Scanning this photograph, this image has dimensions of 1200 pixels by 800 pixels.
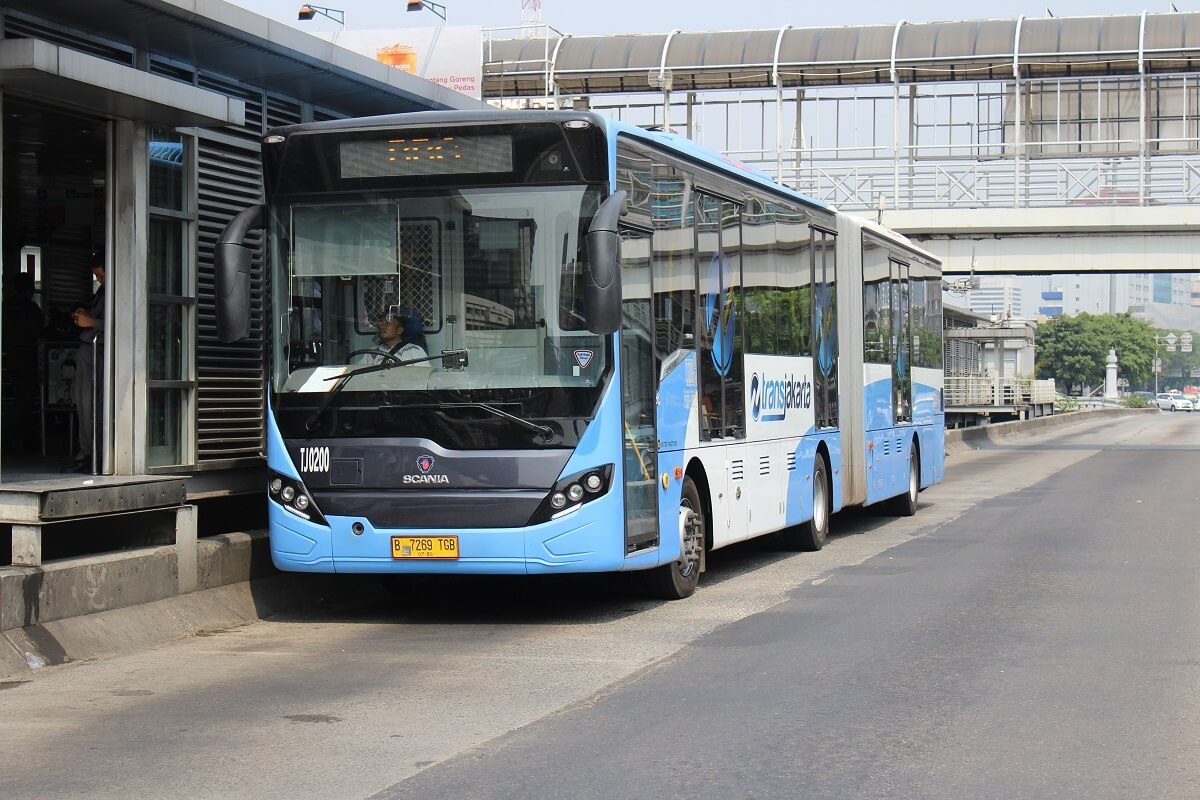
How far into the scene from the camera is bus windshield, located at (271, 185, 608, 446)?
10688 millimetres

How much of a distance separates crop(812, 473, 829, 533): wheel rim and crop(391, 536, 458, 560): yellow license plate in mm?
6305

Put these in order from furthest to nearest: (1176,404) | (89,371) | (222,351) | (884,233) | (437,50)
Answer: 1. (1176,404)
2. (437,50)
3. (884,233)
4. (222,351)
5. (89,371)

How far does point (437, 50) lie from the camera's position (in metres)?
48.8

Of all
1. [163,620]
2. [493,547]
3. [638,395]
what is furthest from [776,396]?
[163,620]

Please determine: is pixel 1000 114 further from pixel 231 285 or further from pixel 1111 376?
pixel 1111 376

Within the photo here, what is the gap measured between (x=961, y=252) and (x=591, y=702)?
31.9 m

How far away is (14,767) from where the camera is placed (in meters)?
6.94

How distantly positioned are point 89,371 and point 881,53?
31.8 metres

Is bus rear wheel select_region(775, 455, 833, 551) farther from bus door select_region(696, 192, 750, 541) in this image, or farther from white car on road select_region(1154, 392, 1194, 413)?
white car on road select_region(1154, 392, 1194, 413)

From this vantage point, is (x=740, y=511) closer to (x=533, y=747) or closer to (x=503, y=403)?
(x=503, y=403)

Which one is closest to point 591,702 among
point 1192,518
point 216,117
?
point 216,117

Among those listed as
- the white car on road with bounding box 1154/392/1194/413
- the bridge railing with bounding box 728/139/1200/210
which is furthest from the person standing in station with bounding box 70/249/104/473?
the white car on road with bounding box 1154/392/1194/413

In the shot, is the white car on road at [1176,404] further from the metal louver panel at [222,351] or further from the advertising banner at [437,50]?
the metal louver panel at [222,351]

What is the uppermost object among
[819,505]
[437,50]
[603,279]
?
[437,50]
